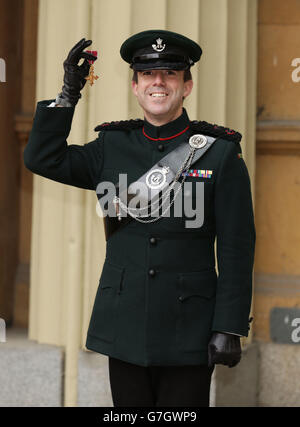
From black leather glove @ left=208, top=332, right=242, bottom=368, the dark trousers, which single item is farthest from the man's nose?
the dark trousers

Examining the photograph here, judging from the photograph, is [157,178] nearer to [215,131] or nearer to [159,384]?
[215,131]

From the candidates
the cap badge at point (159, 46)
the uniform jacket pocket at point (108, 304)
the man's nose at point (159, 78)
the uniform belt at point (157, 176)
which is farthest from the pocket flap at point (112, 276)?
the cap badge at point (159, 46)

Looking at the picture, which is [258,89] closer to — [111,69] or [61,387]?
[111,69]

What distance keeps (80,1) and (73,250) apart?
1.40m

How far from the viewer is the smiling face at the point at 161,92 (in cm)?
250

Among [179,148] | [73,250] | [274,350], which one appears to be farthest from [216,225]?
[274,350]

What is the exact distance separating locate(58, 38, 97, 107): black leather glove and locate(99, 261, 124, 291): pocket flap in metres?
0.61

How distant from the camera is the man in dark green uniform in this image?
2.50 meters

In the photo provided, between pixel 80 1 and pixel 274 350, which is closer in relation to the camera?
pixel 80 1

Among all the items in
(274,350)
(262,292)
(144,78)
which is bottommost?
(274,350)

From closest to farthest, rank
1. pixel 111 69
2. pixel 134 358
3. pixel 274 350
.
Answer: pixel 134 358, pixel 111 69, pixel 274 350

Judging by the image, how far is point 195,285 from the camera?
8.29 feet

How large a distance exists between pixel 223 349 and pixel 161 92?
3.01 ft

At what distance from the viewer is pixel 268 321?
4.34m
